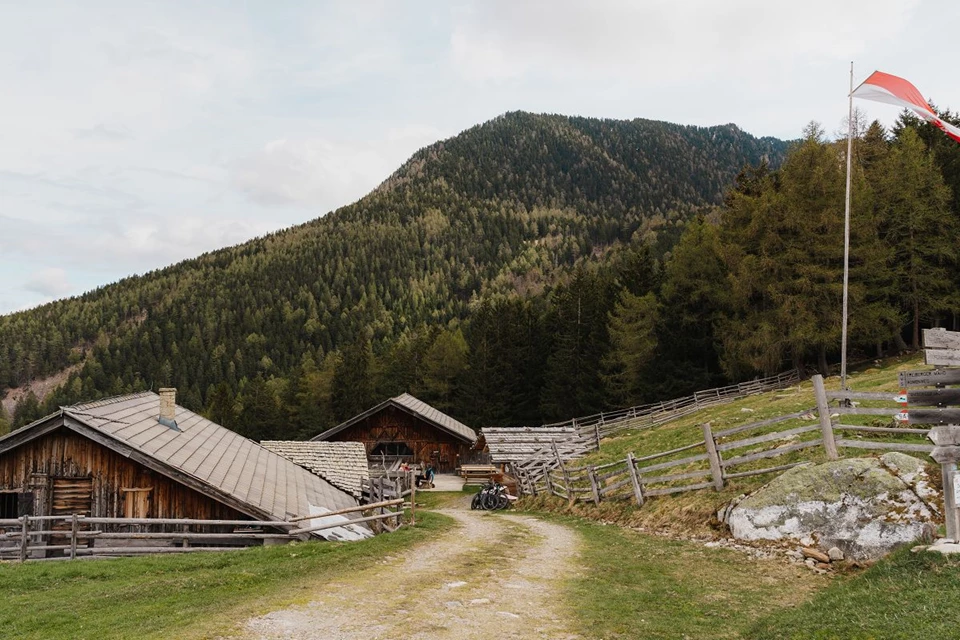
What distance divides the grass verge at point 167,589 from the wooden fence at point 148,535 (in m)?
1.19

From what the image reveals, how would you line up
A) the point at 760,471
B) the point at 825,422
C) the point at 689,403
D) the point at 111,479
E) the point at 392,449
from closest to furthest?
the point at 825,422 → the point at 760,471 → the point at 111,479 → the point at 689,403 → the point at 392,449

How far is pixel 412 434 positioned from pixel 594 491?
3536 cm

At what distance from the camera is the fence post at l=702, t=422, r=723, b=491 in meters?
15.7

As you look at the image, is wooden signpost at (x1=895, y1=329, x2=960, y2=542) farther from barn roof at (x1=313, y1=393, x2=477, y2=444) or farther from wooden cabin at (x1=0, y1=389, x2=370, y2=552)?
barn roof at (x1=313, y1=393, x2=477, y2=444)

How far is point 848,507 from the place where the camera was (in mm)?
11805

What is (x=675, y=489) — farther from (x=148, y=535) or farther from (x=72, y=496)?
(x=72, y=496)

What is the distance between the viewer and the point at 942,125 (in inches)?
703

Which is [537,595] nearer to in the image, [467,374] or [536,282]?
[467,374]

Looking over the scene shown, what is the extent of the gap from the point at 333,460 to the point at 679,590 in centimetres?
2384

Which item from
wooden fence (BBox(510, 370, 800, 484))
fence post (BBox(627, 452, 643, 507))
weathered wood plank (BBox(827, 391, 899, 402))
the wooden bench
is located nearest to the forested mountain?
wooden fence (BBox(510, 370, 800, 484))

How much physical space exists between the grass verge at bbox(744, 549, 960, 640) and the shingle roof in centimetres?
2186

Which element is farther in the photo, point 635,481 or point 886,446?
point 635,481

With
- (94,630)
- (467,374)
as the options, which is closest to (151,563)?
(94,630)

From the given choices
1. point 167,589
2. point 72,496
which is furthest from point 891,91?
point 72,496
